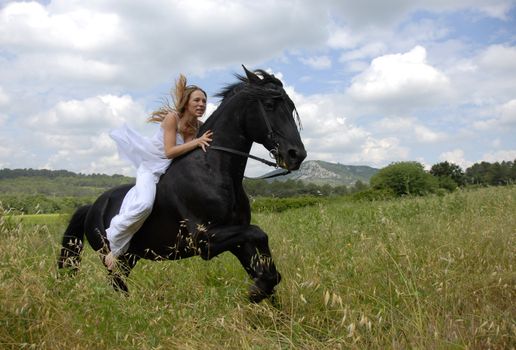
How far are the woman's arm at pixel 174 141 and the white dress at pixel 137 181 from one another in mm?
256

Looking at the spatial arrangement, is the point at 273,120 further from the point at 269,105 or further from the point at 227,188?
the point at 227,188

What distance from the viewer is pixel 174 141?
17.2 ft

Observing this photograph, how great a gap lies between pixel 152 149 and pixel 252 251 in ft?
6.74

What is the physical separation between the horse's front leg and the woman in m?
1.05

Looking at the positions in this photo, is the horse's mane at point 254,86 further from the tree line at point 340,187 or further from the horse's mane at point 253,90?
the tree line at point 340,187

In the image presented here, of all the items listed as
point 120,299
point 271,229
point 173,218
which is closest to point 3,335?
point 120,299

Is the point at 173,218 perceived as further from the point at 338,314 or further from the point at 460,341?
the point at 460,341

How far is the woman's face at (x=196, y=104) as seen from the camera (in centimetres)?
549

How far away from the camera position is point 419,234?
246 inches

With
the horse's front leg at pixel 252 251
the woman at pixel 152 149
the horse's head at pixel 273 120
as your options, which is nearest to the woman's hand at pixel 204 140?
the woman at pixel 152 149

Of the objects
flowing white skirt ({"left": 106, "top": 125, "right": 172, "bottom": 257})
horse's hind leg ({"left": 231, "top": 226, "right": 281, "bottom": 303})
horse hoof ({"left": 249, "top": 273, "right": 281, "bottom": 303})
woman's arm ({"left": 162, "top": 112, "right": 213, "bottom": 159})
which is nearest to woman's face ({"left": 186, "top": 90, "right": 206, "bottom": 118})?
woman's arm ({"left": 162, "top": 112, "right": 213, "bottom": 159})

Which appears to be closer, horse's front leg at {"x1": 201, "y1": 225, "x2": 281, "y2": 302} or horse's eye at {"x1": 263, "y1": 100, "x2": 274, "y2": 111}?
horse's front leg at {"x1": 201, "y1": 225, "x2": 281, "y2": 302}

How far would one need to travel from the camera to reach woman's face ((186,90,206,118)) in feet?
18.0

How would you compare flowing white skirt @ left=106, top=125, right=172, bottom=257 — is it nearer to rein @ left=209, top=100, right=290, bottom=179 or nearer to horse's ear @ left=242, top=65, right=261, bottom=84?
rein @ left=209, top=100, right=290, bottom=179
